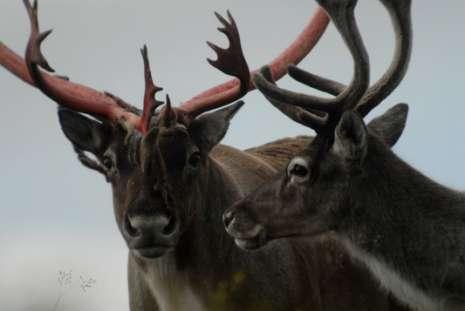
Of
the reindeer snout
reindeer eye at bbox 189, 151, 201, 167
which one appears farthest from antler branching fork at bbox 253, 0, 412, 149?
the reindeer snout

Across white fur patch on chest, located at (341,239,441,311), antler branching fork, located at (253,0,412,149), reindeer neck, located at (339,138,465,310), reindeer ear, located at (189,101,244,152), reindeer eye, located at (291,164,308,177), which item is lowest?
white fur patch on chest, located at (341,239,441,311)

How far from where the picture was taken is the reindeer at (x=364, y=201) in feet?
42.8

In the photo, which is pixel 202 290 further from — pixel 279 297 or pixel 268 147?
pixel 268 147

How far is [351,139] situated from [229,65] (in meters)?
1.95

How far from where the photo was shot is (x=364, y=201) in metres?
13.3

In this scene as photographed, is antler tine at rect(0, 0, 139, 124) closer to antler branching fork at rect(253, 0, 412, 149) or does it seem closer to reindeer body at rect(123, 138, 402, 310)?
reindeer body at rect(123, 138, 402, 310)

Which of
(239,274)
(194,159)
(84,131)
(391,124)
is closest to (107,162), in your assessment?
(84,131)

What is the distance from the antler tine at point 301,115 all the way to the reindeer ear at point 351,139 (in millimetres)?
252

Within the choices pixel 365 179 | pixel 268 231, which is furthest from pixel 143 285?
pixel 365 179

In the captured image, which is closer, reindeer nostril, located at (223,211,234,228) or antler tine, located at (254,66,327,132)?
antler tine, located at (254,66,327,132)

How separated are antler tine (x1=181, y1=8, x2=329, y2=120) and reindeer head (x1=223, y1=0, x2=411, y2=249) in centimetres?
116

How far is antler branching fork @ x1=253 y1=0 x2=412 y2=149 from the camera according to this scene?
1323cm

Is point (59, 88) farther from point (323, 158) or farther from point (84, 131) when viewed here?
point (323, 158)

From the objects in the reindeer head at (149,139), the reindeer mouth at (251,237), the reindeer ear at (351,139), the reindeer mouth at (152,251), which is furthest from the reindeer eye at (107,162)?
the reindeer ear at (351,139)
